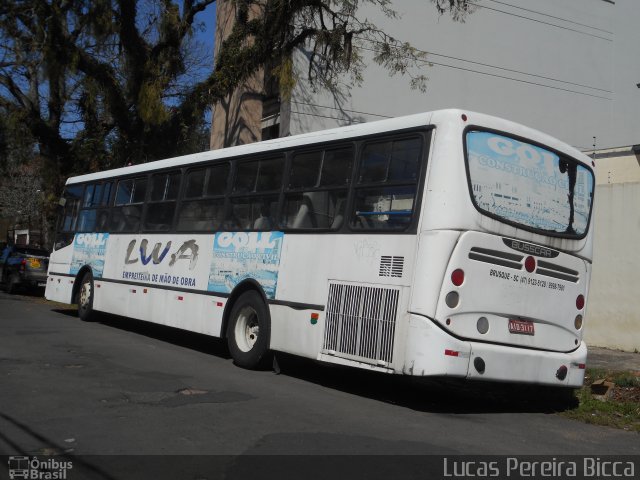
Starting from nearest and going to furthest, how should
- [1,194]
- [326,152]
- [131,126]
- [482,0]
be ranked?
1. [326,152]
2. [131,126]
3. [482,0]
4. [1,194]

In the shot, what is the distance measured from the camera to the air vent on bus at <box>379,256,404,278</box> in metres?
7.62

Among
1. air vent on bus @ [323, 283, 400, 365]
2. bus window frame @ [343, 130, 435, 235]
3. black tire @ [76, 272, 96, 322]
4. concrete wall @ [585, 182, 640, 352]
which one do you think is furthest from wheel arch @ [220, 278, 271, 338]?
concrete wall @ [585, 182, 640, 352]

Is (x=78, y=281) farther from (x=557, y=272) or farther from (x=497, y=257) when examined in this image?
(x=557, y=272)

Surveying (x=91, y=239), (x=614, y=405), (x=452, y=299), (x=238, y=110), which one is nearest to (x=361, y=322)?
(x=452, y=299)

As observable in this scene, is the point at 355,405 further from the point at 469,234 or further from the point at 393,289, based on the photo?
the point at 469,234

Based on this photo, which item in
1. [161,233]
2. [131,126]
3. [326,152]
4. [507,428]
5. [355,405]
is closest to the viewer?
[507,428]

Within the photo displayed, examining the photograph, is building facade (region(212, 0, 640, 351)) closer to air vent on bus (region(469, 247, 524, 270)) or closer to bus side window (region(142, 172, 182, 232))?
bus side window (region(142, 172, 182, 232))

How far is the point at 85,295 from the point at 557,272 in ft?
33.2

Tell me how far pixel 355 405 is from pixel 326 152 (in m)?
3.21

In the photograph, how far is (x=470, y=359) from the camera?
730 cm

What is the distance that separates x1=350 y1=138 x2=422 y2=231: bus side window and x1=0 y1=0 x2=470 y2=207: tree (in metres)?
9.31

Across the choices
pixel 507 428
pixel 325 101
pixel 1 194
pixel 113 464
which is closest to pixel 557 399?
pixel 507 428

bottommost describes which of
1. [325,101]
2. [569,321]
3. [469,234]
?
[569,321]

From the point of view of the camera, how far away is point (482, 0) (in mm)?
24516
